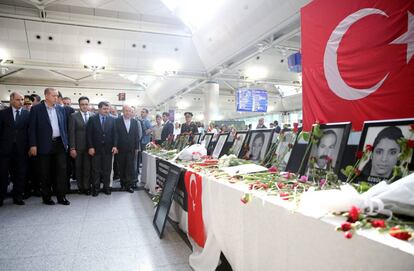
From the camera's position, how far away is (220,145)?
3357 mm

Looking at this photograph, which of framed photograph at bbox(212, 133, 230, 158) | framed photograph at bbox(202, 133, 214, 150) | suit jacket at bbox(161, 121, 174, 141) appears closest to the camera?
framed photograph at bbox(212, 133, 230, 158)

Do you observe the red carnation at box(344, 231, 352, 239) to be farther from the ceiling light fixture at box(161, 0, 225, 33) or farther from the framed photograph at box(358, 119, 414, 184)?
the ceiling light fixture at box(161, 0, 225, 33)

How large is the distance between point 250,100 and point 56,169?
872 centimetres

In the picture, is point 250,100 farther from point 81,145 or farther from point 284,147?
point 284,147

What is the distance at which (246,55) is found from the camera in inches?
294

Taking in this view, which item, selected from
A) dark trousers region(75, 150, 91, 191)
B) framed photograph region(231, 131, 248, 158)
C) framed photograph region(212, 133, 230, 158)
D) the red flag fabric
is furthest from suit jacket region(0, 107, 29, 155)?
framed photograph region(231, 131, 248, 158)

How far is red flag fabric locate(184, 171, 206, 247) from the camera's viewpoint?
2.11 metres

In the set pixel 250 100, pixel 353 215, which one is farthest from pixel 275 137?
pixel 250 100

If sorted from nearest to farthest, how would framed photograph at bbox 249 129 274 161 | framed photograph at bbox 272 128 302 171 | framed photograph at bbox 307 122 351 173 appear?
framed photograph at bbox 307 122 351 173 < framed photograph at bbox 272 128 302 171 < framed photograph at bbox 249 129 274 161

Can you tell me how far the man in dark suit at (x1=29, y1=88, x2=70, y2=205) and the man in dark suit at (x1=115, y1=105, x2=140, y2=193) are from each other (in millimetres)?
914

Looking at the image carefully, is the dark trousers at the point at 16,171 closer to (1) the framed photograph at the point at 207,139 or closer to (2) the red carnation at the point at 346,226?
(1) the framed photograph at the point at 207,139

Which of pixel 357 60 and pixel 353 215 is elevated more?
pixel 357 60

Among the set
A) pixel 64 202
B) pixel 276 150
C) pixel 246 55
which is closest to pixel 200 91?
pixel 246 55

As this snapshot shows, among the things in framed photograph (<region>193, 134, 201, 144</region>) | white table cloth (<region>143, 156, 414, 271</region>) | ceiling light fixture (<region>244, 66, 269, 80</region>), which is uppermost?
ceiling light fixture (<region>244, 66, 269, 80</region>)
